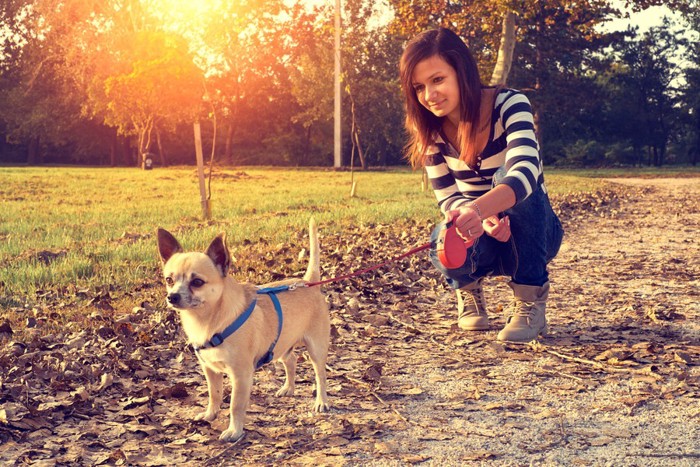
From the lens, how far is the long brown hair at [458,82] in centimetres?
473

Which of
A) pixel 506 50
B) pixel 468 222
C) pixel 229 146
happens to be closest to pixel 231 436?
pixel 468 222

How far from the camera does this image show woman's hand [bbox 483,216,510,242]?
519cm

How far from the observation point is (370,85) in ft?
154

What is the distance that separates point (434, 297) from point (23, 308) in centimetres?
384

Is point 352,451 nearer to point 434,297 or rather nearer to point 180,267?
point 180,267

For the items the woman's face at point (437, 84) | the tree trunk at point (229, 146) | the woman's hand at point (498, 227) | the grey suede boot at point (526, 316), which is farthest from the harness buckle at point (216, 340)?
the tree trunk at point (229, 146)

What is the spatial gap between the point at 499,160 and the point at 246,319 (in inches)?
98.9

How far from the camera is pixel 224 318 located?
12.2 ft

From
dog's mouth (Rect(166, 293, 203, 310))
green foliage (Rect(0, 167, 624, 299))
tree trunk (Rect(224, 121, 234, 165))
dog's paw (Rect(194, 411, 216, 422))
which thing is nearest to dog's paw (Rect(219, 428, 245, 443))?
dog's paw (Rect(194, 411, 216, 422))

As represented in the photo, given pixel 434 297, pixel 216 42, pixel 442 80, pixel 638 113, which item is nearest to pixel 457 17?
pixel 216 42

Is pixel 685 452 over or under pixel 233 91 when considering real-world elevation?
under

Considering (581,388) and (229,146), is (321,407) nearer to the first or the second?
(581,388)

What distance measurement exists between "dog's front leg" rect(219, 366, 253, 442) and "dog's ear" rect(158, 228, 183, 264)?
747 millimetres

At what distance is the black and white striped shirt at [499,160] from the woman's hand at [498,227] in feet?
1.22
